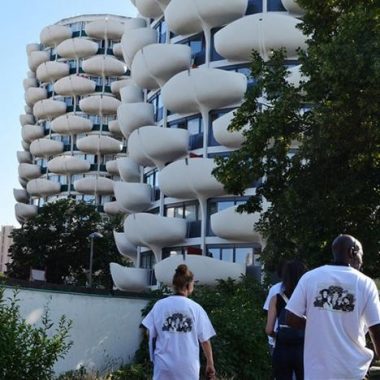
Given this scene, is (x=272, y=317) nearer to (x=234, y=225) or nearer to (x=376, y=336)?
(x=376, y=336)

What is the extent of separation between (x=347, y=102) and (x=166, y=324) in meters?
8.41

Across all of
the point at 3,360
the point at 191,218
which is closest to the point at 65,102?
the point at 191,218

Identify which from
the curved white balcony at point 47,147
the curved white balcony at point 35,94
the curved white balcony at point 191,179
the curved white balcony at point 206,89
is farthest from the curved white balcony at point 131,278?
the curved white balcony at point 35,94

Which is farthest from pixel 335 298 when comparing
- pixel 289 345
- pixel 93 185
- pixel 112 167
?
pixel 112 167

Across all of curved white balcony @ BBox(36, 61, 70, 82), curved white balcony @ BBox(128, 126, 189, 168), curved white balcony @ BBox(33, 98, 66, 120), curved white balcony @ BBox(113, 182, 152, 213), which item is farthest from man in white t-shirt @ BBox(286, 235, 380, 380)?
curved white balcony @ BBox(36, 61, 70, 82)

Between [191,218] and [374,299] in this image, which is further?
[191,218]

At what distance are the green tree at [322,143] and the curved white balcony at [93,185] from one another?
6106 centimetres

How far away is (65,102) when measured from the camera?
8356 cm

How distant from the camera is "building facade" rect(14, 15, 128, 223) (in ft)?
258

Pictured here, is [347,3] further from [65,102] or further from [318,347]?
[65,102]

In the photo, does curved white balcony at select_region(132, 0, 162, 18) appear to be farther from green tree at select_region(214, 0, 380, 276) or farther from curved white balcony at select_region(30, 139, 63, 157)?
green tree at select_region(214, 0, 380, 276)

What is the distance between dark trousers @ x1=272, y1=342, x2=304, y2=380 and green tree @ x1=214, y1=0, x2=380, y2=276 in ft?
22.7

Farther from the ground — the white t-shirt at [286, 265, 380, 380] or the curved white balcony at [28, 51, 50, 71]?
the curved white balcony at [28, 51, 50, 71]

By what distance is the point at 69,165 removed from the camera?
258 feet
